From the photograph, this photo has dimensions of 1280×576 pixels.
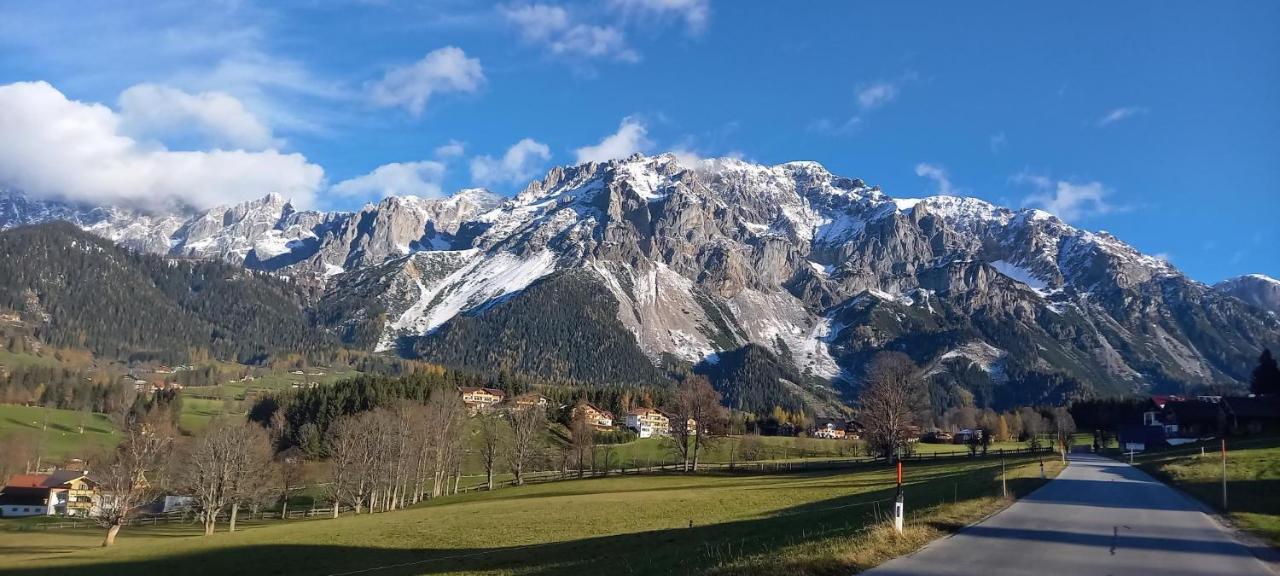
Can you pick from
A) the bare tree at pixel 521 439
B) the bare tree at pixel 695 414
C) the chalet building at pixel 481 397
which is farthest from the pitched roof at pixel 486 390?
the bare tree at pixel 695 414

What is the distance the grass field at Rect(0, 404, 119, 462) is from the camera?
142 m

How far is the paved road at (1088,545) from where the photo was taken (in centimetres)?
1741

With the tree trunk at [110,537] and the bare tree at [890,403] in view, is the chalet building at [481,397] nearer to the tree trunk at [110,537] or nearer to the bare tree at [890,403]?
the bare tree at [890,403]

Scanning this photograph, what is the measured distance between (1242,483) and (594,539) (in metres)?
34.0

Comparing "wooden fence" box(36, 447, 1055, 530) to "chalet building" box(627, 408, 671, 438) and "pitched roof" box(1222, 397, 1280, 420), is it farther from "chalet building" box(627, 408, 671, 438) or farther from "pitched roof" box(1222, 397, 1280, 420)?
"chalet building" box(627, 408, 671, 438)

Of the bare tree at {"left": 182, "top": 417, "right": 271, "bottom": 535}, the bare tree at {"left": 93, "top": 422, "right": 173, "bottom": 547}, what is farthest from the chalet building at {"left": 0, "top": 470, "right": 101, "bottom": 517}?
the bare tree at {"left": 93, "top": 422, "right": 173, "bottom": 547}

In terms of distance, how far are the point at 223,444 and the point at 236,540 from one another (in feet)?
84.5

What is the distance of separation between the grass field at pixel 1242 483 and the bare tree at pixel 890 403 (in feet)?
94.9

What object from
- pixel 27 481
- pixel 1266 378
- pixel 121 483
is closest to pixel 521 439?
pixel 121 483

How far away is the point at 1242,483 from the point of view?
39.0 metres

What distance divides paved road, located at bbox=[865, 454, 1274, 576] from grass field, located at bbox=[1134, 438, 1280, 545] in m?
1.34

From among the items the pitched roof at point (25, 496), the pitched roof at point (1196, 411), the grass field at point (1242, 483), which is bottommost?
the pitched roof at point (25, 496)

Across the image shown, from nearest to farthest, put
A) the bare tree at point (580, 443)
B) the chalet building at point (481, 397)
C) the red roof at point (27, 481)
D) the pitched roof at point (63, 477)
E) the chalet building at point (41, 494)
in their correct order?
the bare tree at point (580, 443) → the chalet building at point (41, 494) → the red roof at point (27, 481) → the pitched roof at point (63, 477) → the chalet building at point (481, 397)

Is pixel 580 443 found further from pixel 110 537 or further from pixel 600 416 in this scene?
pixel 600 416
